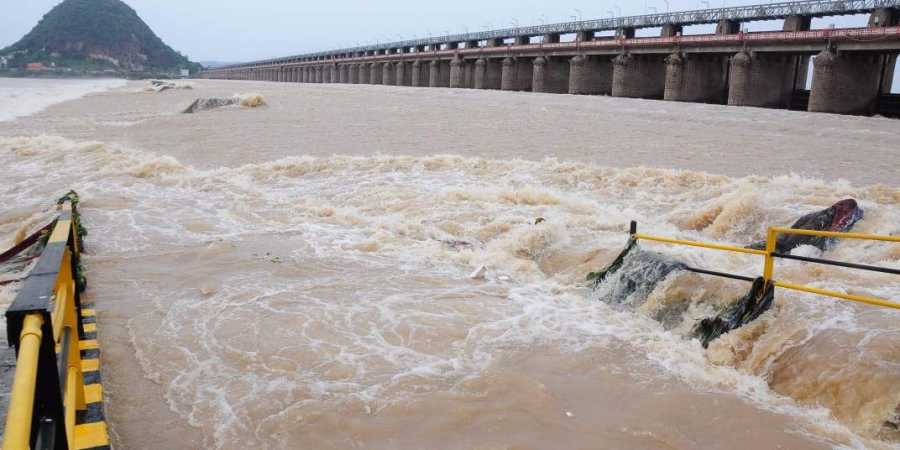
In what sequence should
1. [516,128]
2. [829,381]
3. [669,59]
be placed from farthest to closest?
[669,59] → [516,128] → [829,381]

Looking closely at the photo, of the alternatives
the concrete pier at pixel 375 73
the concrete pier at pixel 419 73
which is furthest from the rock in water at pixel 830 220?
the concrete pier at pixel 375 73

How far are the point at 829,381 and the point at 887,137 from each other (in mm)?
17239

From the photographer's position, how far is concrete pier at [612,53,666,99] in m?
39.2

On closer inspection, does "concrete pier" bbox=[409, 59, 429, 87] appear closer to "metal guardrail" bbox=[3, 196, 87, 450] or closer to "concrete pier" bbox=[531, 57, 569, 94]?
"concrete pier" bbox=[531, 57, 569, 94]

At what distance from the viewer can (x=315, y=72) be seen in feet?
331

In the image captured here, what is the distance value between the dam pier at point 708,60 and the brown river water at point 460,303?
14162mm

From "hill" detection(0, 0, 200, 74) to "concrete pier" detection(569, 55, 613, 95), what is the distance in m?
124

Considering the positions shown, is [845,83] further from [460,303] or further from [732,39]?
[460,303]

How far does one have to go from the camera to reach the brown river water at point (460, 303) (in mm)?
4133

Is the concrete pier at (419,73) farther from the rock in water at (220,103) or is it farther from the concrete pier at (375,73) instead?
the rock in water at (220,103)

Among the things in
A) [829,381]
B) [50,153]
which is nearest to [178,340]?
[829,381]

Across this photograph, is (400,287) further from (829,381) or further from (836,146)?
(836,146)

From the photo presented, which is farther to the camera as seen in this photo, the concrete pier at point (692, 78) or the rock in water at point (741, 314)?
the concrete pier at point (692, 78)

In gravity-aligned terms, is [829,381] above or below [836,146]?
below
